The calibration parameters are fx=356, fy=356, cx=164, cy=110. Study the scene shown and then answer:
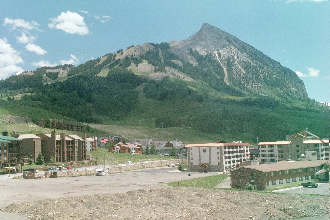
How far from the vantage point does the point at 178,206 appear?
174 ft

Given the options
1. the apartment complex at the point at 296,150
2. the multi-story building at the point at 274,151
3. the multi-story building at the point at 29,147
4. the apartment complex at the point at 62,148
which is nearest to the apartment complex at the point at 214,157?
the multi-story building at the point at 274,151

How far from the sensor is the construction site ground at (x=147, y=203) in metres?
48.0

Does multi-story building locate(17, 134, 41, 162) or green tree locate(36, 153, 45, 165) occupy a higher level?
multi-story building locate(17, 134, 41, 162)

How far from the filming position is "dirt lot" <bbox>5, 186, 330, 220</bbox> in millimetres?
47531

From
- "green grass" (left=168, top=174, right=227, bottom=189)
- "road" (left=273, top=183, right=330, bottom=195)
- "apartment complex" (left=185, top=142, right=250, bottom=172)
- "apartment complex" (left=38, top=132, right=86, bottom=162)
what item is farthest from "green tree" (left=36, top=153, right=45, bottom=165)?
"road" (left=273, top=183, right=330, bottom=195)

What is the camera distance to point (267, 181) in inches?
2657

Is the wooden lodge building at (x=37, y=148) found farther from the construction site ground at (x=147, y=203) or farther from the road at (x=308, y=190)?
the road at (x=308, y=190)

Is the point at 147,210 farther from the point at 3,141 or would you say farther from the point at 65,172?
the point at 3,141

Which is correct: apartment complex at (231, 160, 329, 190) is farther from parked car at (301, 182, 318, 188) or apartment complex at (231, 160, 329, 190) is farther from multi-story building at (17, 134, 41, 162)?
multi-story building at (17, 134, 41, 162)

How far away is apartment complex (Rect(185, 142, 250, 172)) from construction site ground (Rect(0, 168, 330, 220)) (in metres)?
40.5

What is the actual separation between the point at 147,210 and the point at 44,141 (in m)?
64.9

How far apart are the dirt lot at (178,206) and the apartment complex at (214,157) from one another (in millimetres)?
43764

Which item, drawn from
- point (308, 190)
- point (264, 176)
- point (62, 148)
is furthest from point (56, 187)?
point (308, 190)

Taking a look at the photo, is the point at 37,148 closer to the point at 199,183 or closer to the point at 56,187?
the point at 56,187
